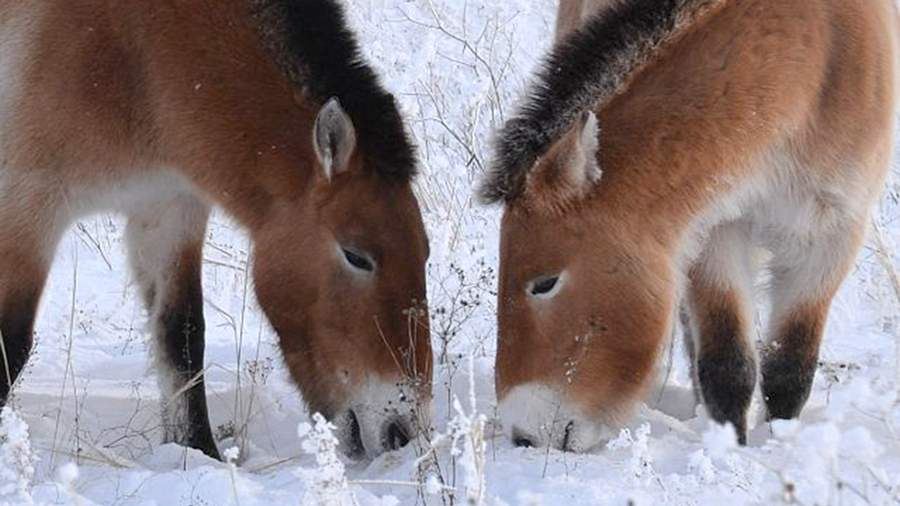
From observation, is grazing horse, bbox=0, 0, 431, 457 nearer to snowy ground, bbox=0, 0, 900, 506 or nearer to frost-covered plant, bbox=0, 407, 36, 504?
snowy ground, bbox=0, 0, 900, 506

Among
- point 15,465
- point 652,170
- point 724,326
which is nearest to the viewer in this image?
point 15,465

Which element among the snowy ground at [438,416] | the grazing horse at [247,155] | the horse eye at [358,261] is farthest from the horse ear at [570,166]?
the snowy ground at [438,416]

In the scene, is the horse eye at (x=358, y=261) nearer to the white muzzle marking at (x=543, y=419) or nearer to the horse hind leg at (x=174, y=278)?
the white muzzle marking at (x=543, y=419)

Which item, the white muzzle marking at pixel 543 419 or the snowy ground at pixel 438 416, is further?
the white muzzle marking at pixel 543 419

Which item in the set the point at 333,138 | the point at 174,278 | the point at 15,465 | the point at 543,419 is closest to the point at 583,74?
the point at 333,138

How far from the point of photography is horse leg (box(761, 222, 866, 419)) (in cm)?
575

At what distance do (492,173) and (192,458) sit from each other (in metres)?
1.62

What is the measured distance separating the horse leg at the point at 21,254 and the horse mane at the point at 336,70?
106 cm

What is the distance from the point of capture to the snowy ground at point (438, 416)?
3.89 metres

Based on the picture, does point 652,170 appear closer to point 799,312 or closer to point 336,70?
point 799,312

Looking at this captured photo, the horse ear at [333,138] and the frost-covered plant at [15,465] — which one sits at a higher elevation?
the horse ear at [333,138]

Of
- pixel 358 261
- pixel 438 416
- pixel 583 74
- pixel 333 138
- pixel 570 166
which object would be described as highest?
pixel 583 74

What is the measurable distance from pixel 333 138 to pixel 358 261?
0.45 meters

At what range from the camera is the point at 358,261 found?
208 inches
